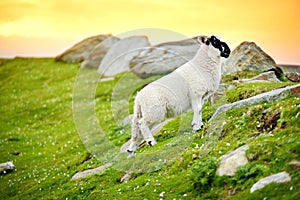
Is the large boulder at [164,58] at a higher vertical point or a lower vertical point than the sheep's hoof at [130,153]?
higher

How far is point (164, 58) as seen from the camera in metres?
38.6

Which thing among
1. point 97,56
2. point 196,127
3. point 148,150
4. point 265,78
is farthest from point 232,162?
point 97,56

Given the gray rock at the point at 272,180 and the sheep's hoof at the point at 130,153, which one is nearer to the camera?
the gray rock at the point at 272,180

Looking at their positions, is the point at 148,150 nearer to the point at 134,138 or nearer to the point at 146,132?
the point at 146,132

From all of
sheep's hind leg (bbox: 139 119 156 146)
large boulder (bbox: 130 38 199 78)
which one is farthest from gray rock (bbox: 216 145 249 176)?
large boulder (bbox: 130 38 199 78)

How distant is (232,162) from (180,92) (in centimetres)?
596

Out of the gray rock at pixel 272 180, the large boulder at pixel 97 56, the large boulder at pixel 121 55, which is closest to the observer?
the gray rock at pixel 272 180

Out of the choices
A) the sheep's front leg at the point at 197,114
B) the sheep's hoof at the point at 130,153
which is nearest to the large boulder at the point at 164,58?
the sheep's front leg at the point at 197,114

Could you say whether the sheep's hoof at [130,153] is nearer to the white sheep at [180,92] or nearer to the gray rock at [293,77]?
the white sheep at [180,92]

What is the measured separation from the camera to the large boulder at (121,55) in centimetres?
4709

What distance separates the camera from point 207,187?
42.4 ft

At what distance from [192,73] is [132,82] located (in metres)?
21.9

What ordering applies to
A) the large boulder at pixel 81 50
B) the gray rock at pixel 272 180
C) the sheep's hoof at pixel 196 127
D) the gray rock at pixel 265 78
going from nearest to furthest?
1. the gray rock at pixel 272 180
2. the sheep's hoof at pixel 196 127
3. the gray rock at pixel 265 78
4. the large boulder at pixel 81 50

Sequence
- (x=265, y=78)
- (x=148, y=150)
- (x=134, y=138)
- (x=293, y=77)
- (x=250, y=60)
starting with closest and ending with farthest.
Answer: (x=148, y=150)
(x=134, y=138)
(x=265, y=78)
(x=293, y=77)
(x=250, y=60)
